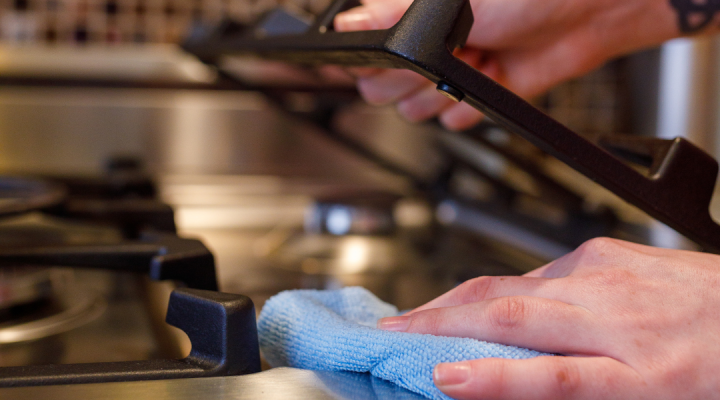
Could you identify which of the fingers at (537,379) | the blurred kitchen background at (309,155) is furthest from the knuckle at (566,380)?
the blurred kitchen background at (309,155)

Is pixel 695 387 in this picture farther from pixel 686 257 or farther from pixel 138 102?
pixel 138 102

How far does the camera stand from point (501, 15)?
0.48m

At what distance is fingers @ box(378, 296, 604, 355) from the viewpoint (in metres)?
0.28

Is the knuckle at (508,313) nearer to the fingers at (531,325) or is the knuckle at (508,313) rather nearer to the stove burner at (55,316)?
the fingers at (531,325)

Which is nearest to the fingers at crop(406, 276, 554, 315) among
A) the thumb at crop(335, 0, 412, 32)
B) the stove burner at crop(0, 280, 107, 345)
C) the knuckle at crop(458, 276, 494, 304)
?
the knuckle at crop(458, 276, 494, 304)

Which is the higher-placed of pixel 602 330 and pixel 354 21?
pixel 354 21

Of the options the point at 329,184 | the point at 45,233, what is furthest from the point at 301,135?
the point at 45,233

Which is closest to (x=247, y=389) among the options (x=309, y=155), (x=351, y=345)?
(x=351, y=345)

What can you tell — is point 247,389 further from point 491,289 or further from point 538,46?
point 538,46

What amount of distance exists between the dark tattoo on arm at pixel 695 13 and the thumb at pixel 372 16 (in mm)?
321

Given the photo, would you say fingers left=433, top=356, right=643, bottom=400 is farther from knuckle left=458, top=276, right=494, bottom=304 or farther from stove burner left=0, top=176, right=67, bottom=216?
stove burner left=0, top=176, right=67, bottom=216

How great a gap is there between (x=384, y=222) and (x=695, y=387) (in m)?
0.52

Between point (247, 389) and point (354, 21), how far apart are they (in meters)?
0.23

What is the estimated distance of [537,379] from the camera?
26cm
